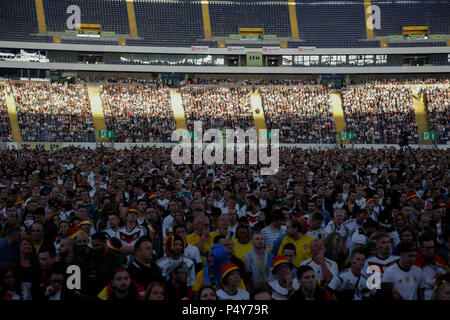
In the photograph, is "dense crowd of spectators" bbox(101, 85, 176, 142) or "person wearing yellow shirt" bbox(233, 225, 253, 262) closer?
"person wearing yellow shirt" bbox(233, 225, 253, 262)

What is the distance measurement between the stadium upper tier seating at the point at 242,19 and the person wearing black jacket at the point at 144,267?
46494 mm

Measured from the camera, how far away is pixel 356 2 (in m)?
53.1

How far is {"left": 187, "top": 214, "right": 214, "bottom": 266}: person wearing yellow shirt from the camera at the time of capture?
675 cm

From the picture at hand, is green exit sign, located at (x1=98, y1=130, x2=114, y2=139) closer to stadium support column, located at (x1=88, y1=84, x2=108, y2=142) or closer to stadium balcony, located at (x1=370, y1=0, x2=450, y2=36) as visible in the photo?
stadium support column, located at (x1=88, y1=84, x2=108, y2=142)

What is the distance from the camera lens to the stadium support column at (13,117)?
39.0 m

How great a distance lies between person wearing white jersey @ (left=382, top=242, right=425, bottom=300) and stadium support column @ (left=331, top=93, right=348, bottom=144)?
117 feet

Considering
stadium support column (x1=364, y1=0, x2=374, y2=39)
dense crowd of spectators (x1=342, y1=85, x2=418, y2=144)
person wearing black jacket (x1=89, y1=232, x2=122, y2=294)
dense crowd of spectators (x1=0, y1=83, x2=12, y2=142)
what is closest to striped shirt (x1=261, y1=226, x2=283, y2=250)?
person wearing black jacket (x1=89, y1=232, x2=122, y2=294)

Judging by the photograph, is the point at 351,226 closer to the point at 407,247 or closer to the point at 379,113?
the point at 407,247

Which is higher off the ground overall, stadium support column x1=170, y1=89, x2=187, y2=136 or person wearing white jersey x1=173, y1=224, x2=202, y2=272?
stadium support column x1=170, y1=89, x2=187, y2=136

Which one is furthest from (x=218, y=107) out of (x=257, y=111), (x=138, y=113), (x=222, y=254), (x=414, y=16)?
(x=222, y=254)

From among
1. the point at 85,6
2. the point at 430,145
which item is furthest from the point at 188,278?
the point at 85,6

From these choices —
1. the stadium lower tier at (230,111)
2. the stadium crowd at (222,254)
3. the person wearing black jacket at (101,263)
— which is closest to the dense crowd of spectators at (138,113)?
the stadium lower tier at (230,111)

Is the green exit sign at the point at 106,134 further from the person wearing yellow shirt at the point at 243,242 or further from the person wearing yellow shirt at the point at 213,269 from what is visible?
the person wearing yellow shirt at the point at 213,269

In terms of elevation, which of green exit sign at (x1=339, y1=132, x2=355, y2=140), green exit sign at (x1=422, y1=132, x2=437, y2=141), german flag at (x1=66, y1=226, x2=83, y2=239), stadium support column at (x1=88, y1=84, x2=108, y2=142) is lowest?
german flag at (x1=66, y1=226, x2=83, y2=239)
